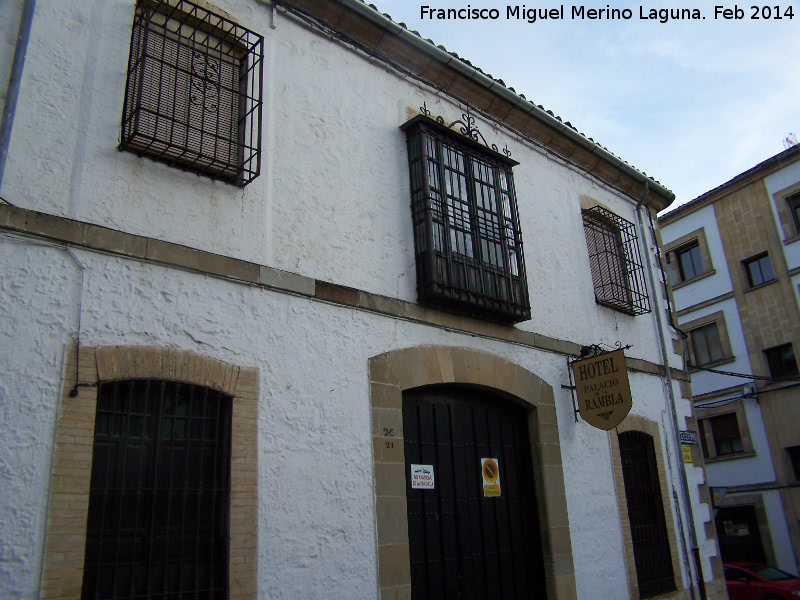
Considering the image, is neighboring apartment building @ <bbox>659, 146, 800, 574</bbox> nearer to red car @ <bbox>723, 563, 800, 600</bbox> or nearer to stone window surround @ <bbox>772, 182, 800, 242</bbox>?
stone window surround @ <bbox>772, 182, 800, 242</bbox>

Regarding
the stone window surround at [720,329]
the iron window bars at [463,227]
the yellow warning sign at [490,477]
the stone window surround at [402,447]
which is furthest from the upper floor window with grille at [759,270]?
the yellow warning sign at [490,477]

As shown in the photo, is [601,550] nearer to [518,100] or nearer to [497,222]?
[497,222]

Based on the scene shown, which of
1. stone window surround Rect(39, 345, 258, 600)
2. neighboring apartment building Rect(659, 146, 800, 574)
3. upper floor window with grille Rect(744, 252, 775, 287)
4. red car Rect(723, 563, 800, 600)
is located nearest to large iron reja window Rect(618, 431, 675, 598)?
stone window surround Rect(39, 345, 258, 600)

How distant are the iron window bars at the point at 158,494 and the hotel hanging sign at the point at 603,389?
4275 mm

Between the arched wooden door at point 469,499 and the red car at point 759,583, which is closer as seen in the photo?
the arched wooden door at point 469,499

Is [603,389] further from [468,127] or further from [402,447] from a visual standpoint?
[468,127]

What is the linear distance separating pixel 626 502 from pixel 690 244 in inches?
607

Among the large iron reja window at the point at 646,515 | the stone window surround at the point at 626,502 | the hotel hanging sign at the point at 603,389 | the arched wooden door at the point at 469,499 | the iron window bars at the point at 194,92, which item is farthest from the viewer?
the large iron reja window at the point at 646,515

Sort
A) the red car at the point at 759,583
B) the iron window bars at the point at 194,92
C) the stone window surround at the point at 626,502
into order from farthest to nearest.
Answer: the red car at the point at 759,583
the stone window surround at the point at 626,502
the iron window bars at the point at 194,92

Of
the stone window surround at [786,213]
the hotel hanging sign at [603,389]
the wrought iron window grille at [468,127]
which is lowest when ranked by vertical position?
the hotel hanging sign at [603,389]

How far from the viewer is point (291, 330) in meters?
5.57

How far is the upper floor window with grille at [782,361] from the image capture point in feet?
59.5

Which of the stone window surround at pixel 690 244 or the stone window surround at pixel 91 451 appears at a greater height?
the stone window surround at pixel 690 244

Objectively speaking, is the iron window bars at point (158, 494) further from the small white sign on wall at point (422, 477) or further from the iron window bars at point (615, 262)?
the iron window bars at point (615, 262)
